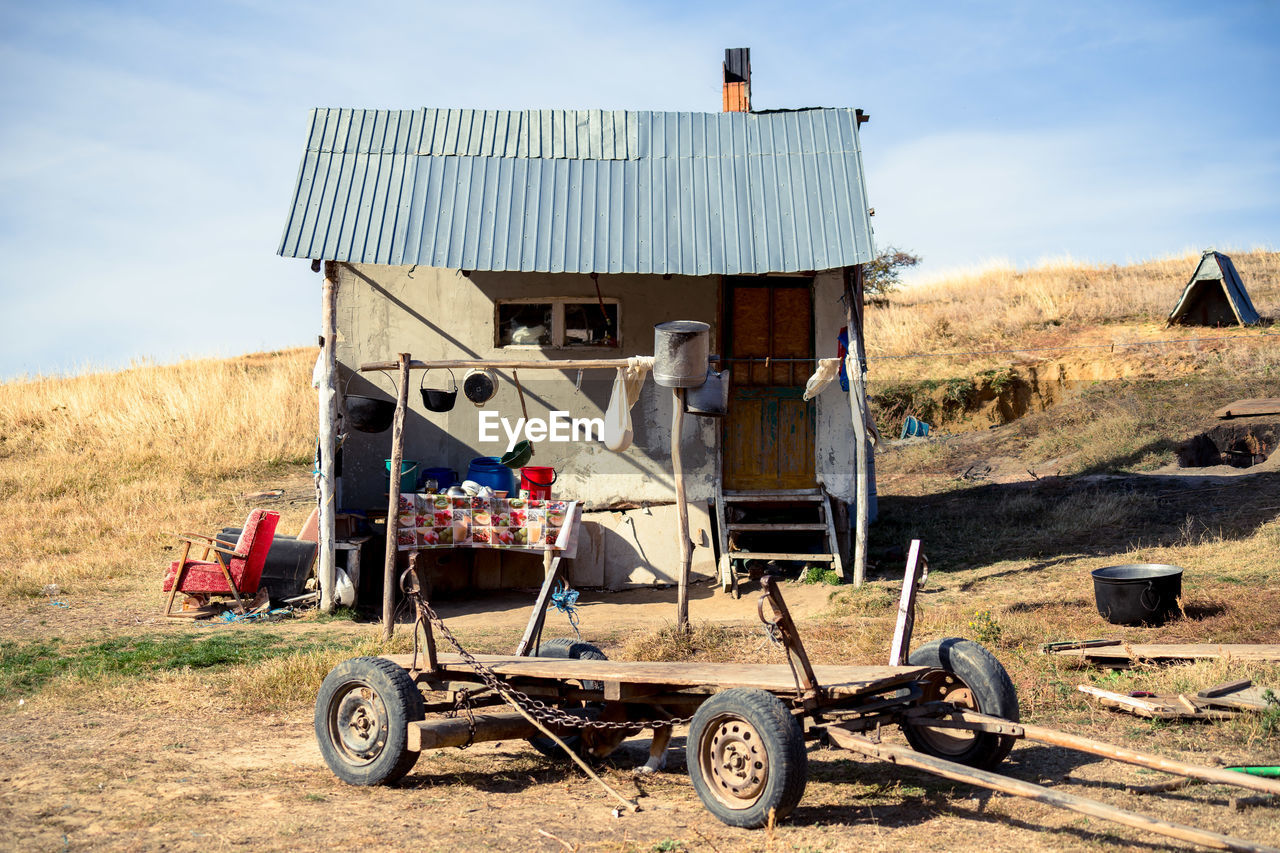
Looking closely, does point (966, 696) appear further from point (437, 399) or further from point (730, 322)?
point (730, 322)

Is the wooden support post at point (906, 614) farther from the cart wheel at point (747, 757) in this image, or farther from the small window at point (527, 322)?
the small window at point (527, 322)

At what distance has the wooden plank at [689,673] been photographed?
5.06 meters

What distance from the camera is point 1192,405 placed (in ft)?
61.7

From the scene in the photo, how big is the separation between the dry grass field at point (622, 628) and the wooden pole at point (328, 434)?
1.55ft

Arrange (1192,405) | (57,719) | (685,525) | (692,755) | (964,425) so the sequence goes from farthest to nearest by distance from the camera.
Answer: (964,425) < (1192,405) < (685,525) < (57,719) < (692,755)

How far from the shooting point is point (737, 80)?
13781mm

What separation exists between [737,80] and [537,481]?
601cm

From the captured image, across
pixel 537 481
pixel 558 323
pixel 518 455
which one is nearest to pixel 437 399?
pixel 518 455

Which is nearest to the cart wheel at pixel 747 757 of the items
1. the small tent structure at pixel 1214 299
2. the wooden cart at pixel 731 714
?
the wooden cart at pixel 731 714

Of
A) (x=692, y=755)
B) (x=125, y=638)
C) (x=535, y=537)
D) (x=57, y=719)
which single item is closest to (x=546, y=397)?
(x=535, y=537)

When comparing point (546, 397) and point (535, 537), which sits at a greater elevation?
point (546, 397)

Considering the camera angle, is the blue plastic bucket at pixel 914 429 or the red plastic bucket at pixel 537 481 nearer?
the red plastic bucket at pixel 537 481

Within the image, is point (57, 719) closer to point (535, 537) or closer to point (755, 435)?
point (535, 537)

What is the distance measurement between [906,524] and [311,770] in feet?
32.5
